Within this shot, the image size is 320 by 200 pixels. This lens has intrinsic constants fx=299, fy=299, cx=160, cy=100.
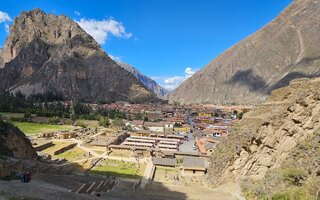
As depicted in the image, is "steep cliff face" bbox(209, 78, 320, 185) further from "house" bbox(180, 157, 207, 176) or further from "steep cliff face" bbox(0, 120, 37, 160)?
"steep cliff face" bbox(0, 120, 37, 160)

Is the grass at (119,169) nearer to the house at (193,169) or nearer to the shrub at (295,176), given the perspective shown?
the house at (193,169)

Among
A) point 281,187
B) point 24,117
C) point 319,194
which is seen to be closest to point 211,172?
point 281,187

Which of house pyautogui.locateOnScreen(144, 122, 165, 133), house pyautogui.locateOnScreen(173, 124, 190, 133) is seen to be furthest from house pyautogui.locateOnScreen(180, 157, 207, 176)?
house pyautogui.locateOnScreen(144, 122, 165, 133)

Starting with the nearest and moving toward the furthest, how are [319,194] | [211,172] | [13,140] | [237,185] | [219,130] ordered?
[319,194]
[237,185]
[211,172]
[13,140]
[219,130]

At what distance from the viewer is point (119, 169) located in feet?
153

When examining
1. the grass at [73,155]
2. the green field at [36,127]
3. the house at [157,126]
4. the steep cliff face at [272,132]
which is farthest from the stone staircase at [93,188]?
the house at [157,126]

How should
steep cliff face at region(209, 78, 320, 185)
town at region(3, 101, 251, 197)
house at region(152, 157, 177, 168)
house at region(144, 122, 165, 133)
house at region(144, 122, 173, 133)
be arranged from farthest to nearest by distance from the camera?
house at region(144, 122, 165, 133) → house at region(144, 122, 173, 133) → house at region(152, 157, 177, 168) → town at region(3, 101, 251, 197) → steep cliff face at region(209, 78, 320, 185)

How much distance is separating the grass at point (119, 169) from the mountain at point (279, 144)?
15306mm

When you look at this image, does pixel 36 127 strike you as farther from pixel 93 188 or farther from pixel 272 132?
pixel 272 132

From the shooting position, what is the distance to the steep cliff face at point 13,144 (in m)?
36.3

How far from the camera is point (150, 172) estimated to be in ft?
148

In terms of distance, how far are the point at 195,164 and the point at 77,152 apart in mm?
25454

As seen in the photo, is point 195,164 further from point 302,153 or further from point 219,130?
point 219,130

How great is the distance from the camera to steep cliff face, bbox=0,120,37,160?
36.3 m
